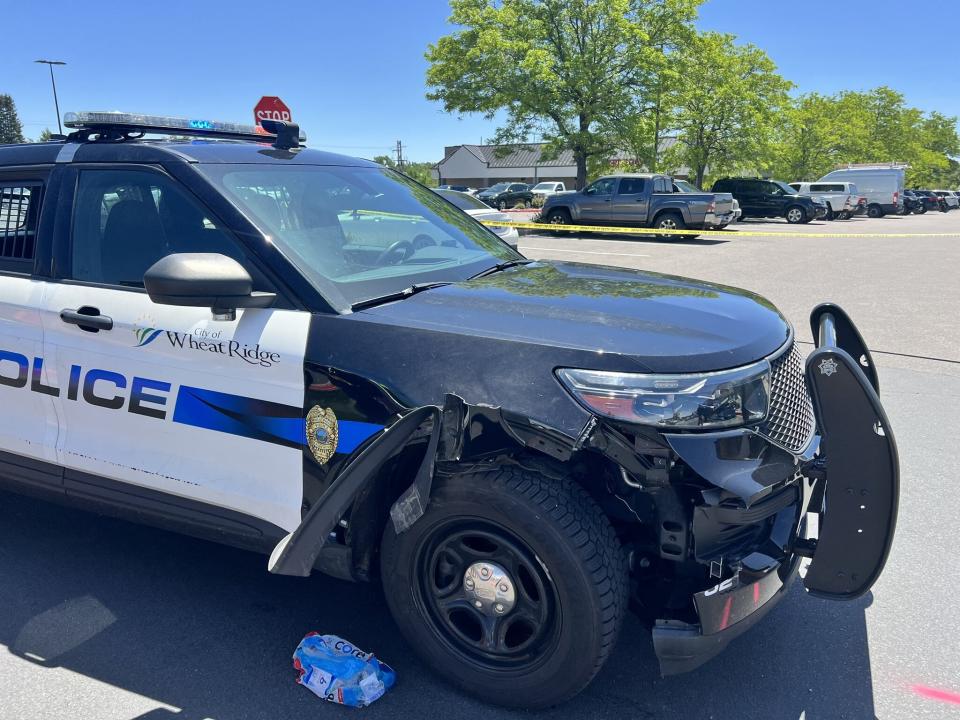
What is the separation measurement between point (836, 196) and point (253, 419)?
3618 cm

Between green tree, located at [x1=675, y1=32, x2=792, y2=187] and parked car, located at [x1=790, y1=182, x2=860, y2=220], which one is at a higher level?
green tree, located at [x1=675, y1=32, x2=792, y2=187]

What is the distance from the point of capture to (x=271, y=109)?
401 inches

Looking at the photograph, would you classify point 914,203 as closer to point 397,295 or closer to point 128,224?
point 397,295

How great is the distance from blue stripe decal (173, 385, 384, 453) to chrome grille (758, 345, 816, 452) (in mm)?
1243

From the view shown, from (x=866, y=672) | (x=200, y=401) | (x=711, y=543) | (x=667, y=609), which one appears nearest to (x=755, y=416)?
(x=711, y=543)

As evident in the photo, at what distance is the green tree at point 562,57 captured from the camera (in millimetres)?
28609

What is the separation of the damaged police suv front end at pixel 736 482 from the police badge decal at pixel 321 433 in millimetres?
760

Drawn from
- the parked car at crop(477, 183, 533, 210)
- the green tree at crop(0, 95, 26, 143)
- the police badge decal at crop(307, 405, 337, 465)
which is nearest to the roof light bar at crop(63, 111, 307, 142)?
the police badge decal at crop(307, 405, 337, 465)

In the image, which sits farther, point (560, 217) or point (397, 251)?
point (560, 217)

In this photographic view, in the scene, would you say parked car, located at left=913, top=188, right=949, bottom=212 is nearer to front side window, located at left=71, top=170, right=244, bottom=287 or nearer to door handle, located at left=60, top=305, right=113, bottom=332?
front side window, located at left=71, top=170, right=244, bottom=287

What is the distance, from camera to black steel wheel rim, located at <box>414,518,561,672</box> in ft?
7.42

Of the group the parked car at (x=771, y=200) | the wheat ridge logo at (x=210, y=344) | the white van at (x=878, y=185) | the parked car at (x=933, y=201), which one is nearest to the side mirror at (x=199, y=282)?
the wheat ridge logo at (x=210, y=344)

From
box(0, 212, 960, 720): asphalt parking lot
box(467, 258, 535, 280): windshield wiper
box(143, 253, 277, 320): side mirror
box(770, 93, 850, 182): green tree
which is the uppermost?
box(770, 93, 850, 182): green tree

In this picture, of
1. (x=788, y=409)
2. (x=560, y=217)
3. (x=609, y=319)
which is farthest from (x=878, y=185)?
(x=609, y=319)
